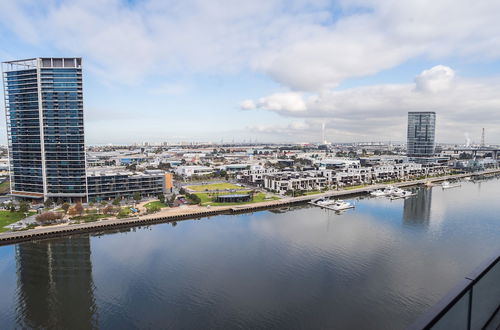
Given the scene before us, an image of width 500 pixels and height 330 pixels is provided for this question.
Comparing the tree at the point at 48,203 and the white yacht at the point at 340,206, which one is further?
the white yacht at the point at 340,206

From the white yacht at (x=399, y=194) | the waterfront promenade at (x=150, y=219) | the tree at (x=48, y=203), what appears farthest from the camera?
the white yacht at (x=399, y=194)

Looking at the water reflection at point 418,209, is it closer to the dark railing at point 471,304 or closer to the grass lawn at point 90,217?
the grass lawn at point 90,217

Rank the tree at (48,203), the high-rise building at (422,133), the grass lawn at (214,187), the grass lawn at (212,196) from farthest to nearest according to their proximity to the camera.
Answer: the high-rise building at (422,133)
the grass lawn at (214,187)
the grass lawn at (212,196)
the tree at (48,203)

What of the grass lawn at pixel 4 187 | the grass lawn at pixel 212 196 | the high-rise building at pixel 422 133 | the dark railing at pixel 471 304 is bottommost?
the grass lawn at pixel 4 187

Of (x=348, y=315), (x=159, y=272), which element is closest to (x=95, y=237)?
(x=159, y=272)

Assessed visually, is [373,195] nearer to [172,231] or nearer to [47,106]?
[172,231]

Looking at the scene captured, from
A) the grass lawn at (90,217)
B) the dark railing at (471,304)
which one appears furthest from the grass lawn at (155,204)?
the dark railing at (471,304)
